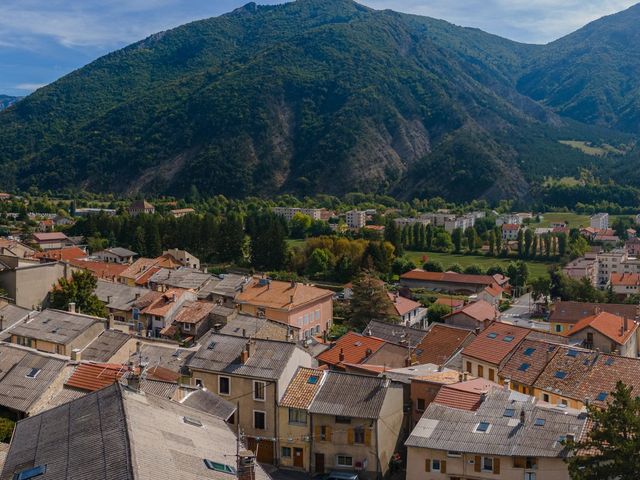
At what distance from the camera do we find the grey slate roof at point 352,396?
25.2 meters

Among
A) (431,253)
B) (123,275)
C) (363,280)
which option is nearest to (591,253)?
(431,253)

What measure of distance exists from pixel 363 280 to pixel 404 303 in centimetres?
740

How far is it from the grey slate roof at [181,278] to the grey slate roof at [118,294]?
20.0 ft

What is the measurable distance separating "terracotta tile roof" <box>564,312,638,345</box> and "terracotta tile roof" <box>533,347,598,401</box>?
11.4 m

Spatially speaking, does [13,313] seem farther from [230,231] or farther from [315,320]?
[230,231]

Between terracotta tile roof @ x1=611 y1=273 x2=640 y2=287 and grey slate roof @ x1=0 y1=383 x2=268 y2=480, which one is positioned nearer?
grey slate roof @ x1=0 y1=383 x2=268 y2=480

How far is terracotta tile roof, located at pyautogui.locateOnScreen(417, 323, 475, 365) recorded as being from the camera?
3959 centimetres

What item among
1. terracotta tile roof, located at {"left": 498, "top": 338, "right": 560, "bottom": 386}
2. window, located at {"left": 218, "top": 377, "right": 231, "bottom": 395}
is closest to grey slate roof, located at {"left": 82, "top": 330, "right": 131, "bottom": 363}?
window, located at {"left": 218, "top": 377, "right": 231, "bottom": 395}

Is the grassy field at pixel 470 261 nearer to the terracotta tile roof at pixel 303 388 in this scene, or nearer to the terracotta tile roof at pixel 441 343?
the terracotta tile roof at pixel 441 343

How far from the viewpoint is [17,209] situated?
144m

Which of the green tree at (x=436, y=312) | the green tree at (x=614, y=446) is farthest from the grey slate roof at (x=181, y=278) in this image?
the green tree at (x=614, y=446)

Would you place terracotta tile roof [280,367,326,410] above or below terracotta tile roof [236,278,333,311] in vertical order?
above

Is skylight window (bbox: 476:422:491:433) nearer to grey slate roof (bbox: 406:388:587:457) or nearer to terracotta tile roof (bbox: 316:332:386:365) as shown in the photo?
grey slate roof (bbox: 406:388:587:457)

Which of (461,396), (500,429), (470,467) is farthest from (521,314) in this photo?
(470,467)
